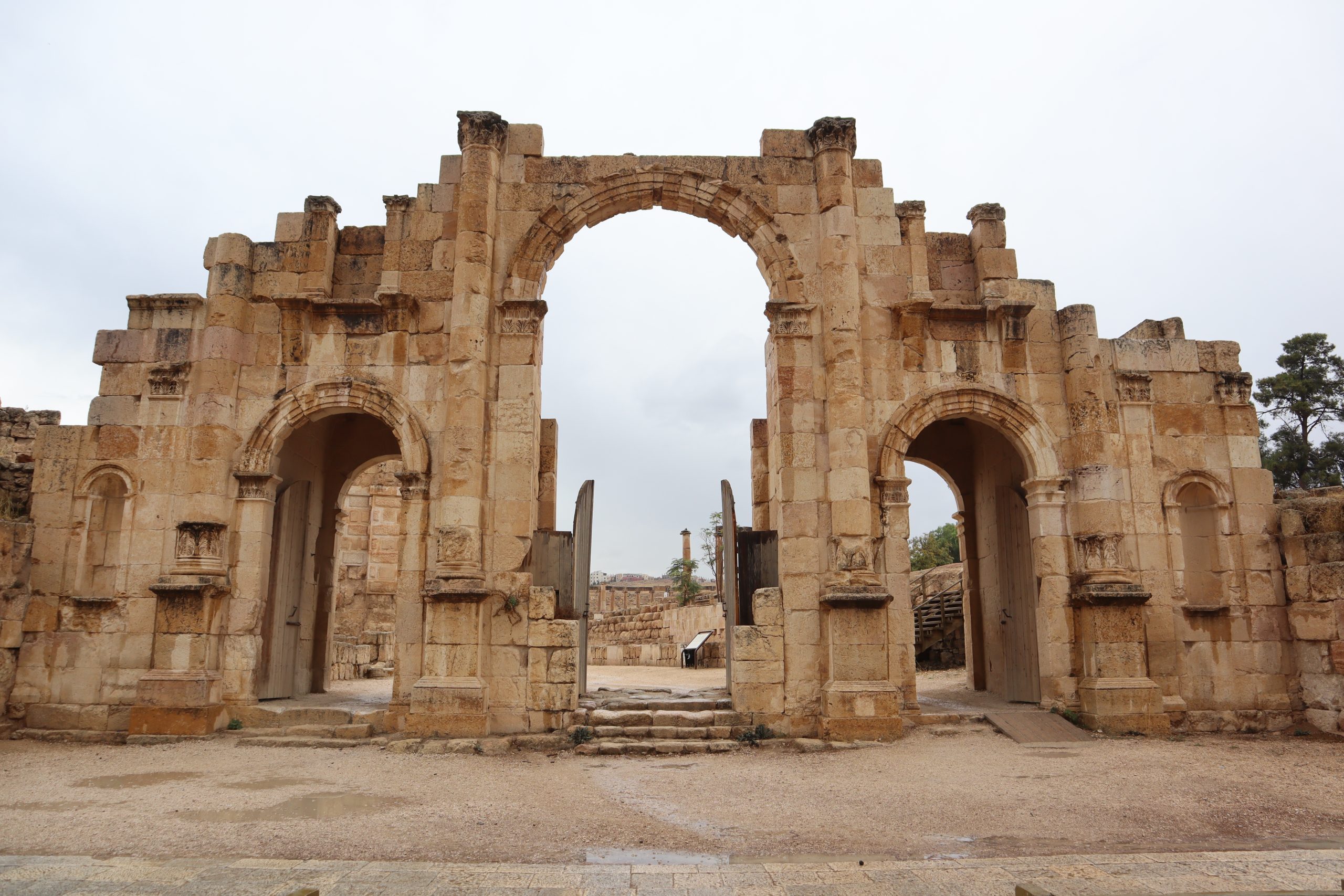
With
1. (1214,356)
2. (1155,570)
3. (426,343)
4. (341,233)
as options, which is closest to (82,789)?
(426,343)

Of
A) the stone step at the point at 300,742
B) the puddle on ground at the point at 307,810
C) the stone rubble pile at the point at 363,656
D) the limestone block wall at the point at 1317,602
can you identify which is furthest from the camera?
the stone rubble pile at the point at 363,656

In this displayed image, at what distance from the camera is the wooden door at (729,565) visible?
31.0ft

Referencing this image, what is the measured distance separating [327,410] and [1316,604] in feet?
35.0

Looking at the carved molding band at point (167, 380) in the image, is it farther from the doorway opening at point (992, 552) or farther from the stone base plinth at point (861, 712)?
the doorway opening at point (992, 552)

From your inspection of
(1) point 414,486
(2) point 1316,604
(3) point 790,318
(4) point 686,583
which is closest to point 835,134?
(3) point 790,318

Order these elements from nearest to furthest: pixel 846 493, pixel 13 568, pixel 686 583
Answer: pixel 846 493, pixel 13 568, pixel 686 583

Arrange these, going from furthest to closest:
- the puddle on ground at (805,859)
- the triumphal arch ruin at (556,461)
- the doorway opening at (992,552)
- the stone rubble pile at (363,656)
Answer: the stone rubble pile at (363,656) → the doorway opening at (992,552) → the triumphal arch ruin at (556,461) → the puddle on ground at (805,859)

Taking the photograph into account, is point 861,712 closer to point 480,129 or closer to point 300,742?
point 300,742

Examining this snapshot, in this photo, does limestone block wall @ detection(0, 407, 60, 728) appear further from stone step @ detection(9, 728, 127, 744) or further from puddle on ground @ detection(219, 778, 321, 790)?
puddle on ground @ detection(219, 778, 321, 790)

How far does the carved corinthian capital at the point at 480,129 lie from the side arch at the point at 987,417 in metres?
5.33

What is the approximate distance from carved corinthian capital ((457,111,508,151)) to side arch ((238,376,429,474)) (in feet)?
9.43

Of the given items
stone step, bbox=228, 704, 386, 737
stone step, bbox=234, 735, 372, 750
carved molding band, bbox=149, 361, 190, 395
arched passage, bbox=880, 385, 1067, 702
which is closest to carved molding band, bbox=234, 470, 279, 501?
carved molding band, bbox=149, 361, 190, 395

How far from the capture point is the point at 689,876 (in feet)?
13.8

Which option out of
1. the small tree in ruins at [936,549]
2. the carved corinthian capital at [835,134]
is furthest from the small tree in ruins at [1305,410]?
the carved corinthian capital at [835,134]
